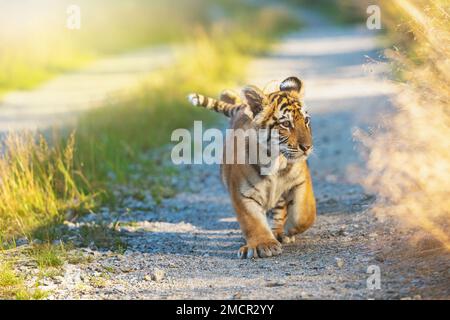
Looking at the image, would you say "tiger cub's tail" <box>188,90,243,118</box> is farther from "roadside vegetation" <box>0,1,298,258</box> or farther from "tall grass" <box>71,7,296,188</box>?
"tall grass" <box>71,7,296,188</box>

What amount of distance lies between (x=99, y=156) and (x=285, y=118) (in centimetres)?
365

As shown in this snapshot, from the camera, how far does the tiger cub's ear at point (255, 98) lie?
20.7ft

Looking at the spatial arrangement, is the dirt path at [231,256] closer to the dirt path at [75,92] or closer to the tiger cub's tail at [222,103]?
the tiger cub's tail at [222,103]

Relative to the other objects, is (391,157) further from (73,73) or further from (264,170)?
(73,73)

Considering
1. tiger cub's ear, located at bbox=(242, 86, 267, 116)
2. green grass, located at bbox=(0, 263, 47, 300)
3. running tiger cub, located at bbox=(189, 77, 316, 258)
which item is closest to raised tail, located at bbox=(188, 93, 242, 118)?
running tiger cub, located at bbox=(189, 77, 316, 258)

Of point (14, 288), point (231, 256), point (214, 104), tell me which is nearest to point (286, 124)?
point (231, 256)

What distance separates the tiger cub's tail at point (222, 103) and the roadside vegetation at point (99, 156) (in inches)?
46.3

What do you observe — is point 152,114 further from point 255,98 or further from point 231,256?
point 255,98

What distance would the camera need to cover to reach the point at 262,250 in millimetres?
6340

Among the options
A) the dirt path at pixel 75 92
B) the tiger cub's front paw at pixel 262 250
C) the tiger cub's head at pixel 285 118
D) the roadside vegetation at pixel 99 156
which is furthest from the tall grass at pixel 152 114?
the tiger cub's head at pixel 285 118

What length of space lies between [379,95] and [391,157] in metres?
7.95

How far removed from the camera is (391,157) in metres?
6.72

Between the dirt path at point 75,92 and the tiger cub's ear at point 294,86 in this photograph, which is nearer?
the tiger cub's ear at point 294,86
